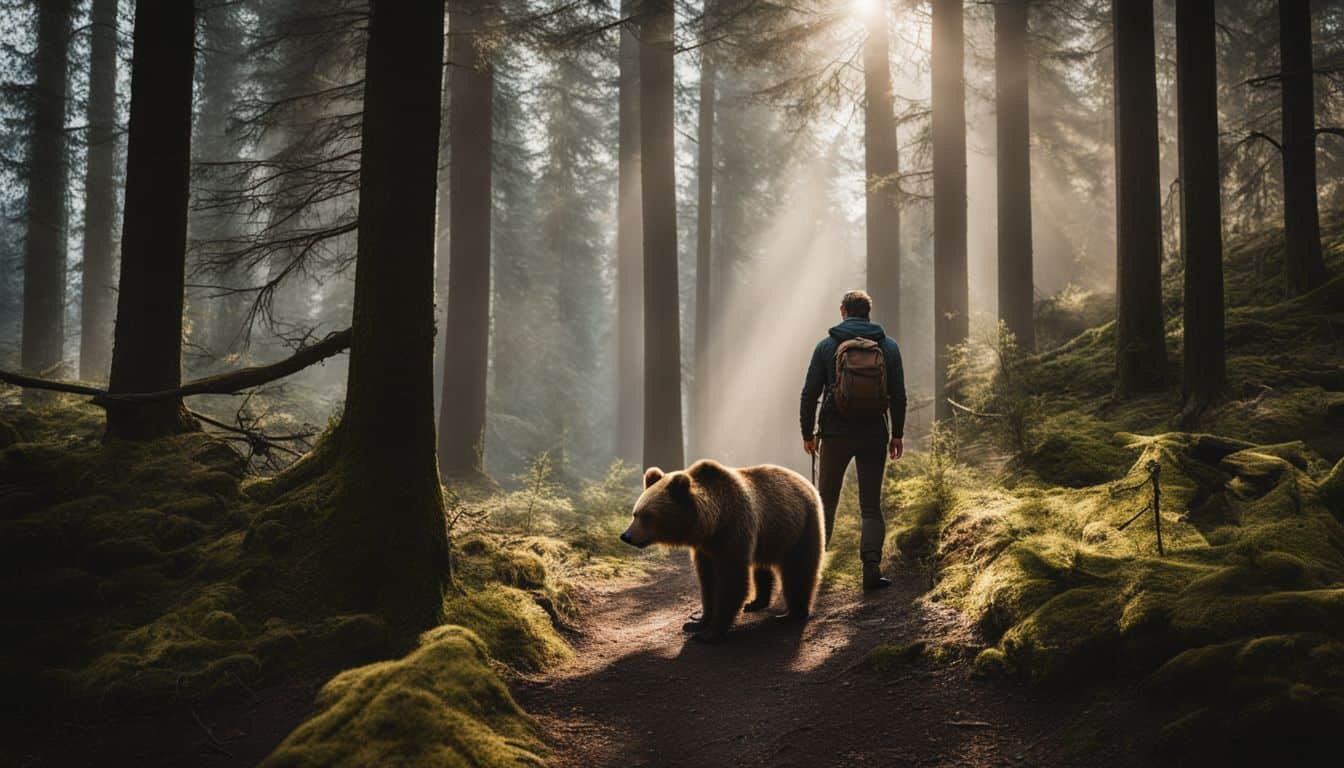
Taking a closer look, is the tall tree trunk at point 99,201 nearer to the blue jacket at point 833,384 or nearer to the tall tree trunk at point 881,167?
the tall tree trunk at point 881,167

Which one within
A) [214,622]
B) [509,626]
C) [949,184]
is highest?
[949,184]

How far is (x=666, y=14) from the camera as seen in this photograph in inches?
539

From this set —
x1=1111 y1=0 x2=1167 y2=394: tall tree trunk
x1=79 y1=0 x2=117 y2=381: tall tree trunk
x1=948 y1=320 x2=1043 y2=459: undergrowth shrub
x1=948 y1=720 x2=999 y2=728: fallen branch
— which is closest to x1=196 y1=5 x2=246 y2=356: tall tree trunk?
x1=79 y1=0 x2=117 y2=381: tall tree trunk

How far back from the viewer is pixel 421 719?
329 cm

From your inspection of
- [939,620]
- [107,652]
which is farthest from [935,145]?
[107,652]

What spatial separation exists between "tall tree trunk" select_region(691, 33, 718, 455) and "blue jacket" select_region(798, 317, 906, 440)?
22.3m

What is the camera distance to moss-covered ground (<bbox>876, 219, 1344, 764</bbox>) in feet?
10.6

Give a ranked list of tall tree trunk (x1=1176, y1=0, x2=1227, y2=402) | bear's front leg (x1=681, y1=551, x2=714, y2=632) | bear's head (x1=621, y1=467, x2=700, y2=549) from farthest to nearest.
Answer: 1. tall tree trunk (x1=1176, y1=0, x2=1227, y2=402)
2. bear's front leg (x1=681, y1=551, x2=714, y2=632)
3. bear's head (x1=621, y1=467, x2=700, y2=549)

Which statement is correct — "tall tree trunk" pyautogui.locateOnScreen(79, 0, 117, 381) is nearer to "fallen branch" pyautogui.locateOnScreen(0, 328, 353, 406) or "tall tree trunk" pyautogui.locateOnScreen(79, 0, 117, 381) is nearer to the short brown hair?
"fallen branch" pyautogui.locateOnScreen(0, 328, 353, 406)

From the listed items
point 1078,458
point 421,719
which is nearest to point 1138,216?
→ point 1078,458

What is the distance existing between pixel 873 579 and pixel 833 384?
1861 millimetres

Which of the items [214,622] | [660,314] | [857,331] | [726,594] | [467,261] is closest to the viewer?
[214,622]

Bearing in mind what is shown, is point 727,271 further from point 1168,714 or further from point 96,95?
point 1168,714

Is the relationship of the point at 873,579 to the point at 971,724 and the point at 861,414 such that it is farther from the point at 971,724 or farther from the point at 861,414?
the point at 971,724
